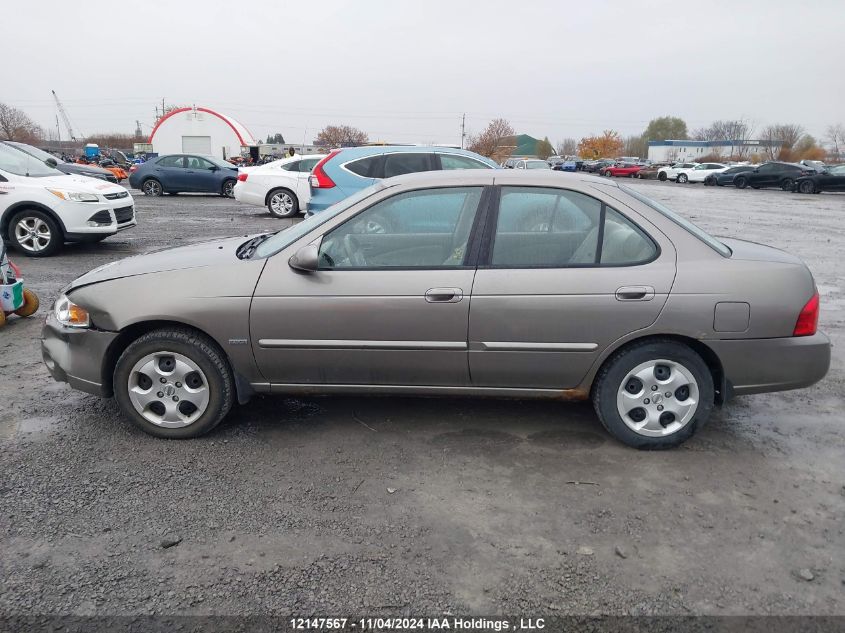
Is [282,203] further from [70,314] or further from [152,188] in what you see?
[70,314]

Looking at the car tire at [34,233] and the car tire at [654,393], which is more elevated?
the car tire at [34,233]

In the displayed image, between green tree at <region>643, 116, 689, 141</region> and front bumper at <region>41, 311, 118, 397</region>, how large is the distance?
140451mm

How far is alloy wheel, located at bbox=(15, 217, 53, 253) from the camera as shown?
9938 millimetres

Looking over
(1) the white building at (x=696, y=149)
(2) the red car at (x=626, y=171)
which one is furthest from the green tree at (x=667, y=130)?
(2) the red car at (x=626, y=171)

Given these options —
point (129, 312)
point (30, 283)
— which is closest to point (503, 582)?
point (129, 312)

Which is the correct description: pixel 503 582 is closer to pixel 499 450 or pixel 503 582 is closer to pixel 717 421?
pixel 499 450

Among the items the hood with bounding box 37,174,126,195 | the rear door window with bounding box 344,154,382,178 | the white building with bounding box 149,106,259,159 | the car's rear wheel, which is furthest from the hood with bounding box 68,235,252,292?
the white building with bounding box 149,106,259,159

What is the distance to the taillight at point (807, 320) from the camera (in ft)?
12.1

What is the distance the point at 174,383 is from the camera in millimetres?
3906

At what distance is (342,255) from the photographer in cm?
390

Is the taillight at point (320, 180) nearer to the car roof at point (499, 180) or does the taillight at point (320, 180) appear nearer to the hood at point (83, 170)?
the car roof at point (499, 180)

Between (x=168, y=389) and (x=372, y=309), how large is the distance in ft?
4.36

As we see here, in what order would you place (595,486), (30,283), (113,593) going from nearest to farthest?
(113,593) → (595,486) → (30,283)

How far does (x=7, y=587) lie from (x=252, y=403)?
2.05 metres
